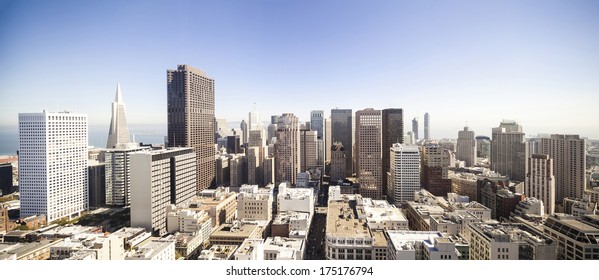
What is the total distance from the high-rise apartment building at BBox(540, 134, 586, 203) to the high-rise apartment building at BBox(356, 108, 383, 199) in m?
5.34

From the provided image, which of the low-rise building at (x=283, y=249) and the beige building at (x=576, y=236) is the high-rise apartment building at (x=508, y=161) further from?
the low-rise building at (x=283, y=249)

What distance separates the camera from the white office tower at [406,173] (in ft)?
34.1

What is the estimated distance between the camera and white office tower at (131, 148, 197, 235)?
6590 millimetres

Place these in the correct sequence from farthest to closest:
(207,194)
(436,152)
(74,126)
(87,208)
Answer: (436,152) < (207,194) < (87,208) < (74,126)

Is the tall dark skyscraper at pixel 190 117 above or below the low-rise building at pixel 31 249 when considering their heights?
above

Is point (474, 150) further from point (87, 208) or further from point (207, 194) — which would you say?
point (87, 208)

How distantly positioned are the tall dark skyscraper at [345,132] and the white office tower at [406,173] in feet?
10.7

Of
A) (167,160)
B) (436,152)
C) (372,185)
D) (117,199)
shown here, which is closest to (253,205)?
(167,160)

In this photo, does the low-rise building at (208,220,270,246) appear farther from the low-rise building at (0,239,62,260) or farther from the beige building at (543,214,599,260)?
the beige building at (543,214,599,260)

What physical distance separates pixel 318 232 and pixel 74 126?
5.60 metres

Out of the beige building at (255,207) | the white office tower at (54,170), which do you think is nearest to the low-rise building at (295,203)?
the beige building at (255,207)

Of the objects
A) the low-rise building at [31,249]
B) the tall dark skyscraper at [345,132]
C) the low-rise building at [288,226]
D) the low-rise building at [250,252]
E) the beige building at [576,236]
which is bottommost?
the low-rise building at [288,226]

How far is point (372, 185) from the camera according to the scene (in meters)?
11.6

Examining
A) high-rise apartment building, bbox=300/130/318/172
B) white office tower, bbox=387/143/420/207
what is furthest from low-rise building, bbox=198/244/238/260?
high-rise apartment building, bbox=300/130/318/172
